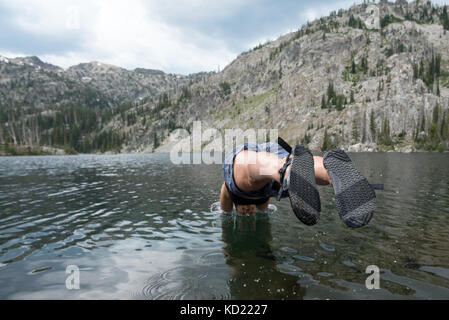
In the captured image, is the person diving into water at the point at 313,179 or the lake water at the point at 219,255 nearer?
the person diving into water at the point at 313,179

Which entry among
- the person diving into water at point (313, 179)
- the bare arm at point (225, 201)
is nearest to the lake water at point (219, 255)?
the bare arm at point (225, 201)

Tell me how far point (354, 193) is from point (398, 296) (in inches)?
69.6

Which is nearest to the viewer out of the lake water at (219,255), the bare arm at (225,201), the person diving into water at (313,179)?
the person diving into water at (313,179)

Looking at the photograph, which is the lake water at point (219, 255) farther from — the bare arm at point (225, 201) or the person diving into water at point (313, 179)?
the person diving into water at point (313, 179)

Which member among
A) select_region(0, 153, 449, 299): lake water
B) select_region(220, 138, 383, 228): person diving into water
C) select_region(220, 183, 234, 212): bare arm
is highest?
select_region(220, 138, 383, 228): person diving into water

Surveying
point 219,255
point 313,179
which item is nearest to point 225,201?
point 219,255

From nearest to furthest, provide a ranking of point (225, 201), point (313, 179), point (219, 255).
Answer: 1. point (313, 179)
2. point (219, 255)
3. point (225, 201)

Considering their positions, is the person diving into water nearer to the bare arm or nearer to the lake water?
the lake water

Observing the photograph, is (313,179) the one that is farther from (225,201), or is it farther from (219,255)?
(225,201)

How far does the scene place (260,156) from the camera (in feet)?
16.6

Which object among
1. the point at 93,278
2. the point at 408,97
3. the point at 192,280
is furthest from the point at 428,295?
the point at 408,97

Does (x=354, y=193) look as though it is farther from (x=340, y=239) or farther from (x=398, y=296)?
(x=340, y=239)

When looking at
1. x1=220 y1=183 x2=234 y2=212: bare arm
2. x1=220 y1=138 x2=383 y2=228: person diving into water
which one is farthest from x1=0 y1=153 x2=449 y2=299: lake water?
x1=220 y1=138 x2=383 y2=228: person diving into water
